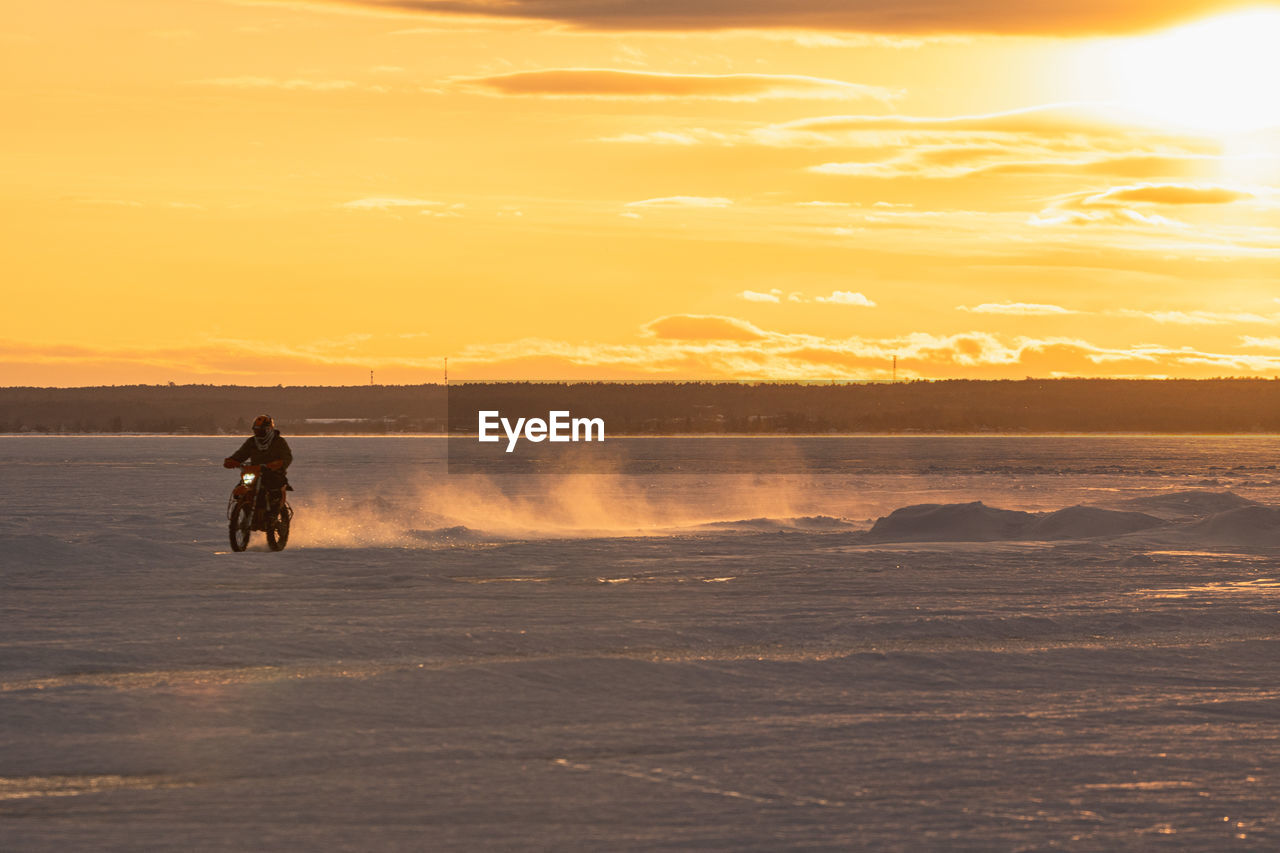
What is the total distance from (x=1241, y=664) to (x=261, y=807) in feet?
27.1

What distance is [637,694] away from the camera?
35.1 feet

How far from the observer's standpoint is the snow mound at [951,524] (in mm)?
25484

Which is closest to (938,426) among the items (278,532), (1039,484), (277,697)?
(1039,484)

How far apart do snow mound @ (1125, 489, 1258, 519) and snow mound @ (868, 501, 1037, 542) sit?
16.3 ft

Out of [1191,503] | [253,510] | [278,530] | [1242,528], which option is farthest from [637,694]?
[1191,503]

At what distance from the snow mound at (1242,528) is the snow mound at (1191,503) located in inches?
115

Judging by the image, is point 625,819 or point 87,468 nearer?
point 625,819

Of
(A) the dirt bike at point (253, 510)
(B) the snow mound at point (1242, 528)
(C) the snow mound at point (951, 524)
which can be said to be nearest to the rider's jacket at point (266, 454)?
(A) the dirt bike at point (253, 510)

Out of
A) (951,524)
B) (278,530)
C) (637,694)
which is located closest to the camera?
(637,694)

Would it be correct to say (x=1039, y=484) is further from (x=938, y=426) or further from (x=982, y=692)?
(x=938, y=426)

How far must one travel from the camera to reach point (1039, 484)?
4741 centimetres

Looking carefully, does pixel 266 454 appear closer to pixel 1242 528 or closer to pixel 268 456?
pixel 268 456

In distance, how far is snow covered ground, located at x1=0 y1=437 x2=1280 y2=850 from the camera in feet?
24.4

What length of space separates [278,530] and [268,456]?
1279 millimetres
